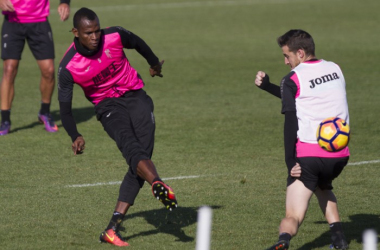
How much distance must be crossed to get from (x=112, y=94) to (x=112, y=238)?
1.39 metres

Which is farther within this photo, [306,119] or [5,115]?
[5,115]

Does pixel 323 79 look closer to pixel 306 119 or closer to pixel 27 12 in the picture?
pixel 306 119

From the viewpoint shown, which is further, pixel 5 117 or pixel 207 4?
pixel 207 4

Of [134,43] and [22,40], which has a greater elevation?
[134,43]

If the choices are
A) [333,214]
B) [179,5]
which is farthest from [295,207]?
[179,5]

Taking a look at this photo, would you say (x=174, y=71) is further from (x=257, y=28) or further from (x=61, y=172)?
(x=61, y=172)

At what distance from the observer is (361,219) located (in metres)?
7.98

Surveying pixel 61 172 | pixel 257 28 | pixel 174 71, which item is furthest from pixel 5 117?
pixel 257 28

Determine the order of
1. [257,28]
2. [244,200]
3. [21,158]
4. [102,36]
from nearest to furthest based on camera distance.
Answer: [102,36] < [244,200] < [21,158] < [257,28]

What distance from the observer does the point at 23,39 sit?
1244cm

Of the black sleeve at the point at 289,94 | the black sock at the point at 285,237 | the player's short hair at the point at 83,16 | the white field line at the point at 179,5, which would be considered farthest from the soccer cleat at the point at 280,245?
the white field line at the point at 179,5

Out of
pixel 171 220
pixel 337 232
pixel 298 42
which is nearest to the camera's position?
pixel 298 42

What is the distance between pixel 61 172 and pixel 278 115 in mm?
4715

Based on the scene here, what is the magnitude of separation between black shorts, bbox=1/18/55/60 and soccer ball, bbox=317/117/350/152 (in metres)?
7.00
